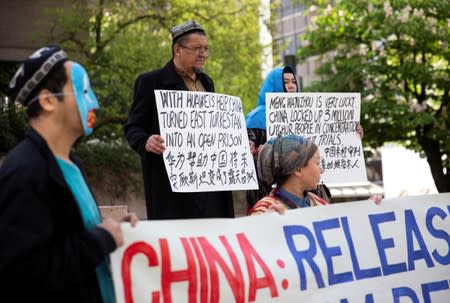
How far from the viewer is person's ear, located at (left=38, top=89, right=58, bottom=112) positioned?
3373 millimetres

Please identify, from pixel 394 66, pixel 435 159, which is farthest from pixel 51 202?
pixel 435 159

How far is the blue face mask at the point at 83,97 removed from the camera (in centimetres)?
343

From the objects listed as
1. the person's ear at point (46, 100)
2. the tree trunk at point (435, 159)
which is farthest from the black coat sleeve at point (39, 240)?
the tree trunk at point (435, 159)

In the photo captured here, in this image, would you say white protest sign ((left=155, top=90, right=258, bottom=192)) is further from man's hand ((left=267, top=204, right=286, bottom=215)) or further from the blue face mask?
the blue face mask

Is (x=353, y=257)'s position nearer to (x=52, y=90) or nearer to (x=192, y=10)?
(x=52, y=90)

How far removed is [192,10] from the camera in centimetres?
1928

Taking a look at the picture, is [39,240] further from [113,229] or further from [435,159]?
[435,159]

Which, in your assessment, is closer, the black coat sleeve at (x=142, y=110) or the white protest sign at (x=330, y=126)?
the black coat sleeve at (x=142, y=110)

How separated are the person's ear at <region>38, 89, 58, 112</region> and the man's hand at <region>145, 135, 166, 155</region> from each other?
94.4 inches

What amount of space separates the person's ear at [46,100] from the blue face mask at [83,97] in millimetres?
85

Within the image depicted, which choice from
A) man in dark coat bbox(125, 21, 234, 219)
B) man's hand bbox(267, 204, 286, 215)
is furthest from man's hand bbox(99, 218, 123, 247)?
man in dark coat bbox(125, 21, 234, 219)

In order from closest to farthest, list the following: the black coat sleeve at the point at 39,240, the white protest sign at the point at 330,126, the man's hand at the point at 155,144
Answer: the black coat sleeve at the point at 39,240, the man's hand at the point at 155,144, the white protest sign at the point at 330,126

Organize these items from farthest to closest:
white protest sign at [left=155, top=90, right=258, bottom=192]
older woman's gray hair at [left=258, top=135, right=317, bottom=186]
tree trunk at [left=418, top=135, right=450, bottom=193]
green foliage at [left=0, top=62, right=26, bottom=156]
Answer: green foliage at [left=0, top=62, right=26, bottom=156], tree trunk at [left=418, top=135, right=450, bottom=193], white protest sign at [left=155, top=90, right=258, bottom=192], older woman's gray hair at [left=258, top=135, right=317, bottom=186]

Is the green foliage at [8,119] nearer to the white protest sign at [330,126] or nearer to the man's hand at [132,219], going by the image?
the white protest sign at [330,126]
